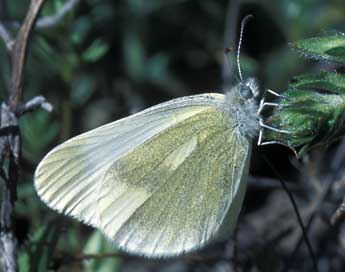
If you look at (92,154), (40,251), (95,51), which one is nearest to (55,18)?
(95,51)

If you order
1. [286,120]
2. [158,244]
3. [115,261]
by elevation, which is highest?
[286,120]

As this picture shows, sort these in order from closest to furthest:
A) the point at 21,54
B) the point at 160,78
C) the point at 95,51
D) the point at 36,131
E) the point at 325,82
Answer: the point at 325,82
the point at 21,54
the point at 95,51
the point at 36,131
the point at 160,78

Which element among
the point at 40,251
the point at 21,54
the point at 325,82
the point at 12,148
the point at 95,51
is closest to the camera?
the point at 325,82

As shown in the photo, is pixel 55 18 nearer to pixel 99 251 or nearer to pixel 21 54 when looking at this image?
pixel 21 54

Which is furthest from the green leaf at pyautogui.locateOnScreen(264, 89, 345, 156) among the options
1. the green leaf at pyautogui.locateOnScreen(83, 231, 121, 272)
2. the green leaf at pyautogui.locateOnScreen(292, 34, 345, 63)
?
the green leaf at pyautogui.locateOnScreen(83, 231, 121, 272)

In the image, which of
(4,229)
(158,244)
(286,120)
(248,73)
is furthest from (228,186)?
(248,73)

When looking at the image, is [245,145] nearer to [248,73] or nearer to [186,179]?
[186,179]

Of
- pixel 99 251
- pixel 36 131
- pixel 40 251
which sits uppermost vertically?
pixel 36 131
